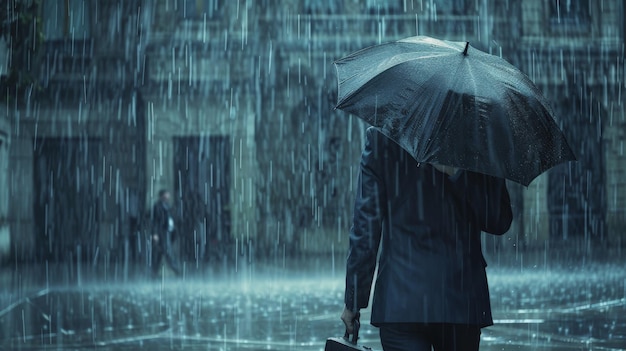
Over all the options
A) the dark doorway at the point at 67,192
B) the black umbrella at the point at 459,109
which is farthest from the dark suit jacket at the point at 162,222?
the black umbrella at the point at 459,109

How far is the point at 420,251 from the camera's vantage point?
364 centimetres

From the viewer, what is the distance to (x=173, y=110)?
2502 cm

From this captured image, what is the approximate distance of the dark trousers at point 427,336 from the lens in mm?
3621

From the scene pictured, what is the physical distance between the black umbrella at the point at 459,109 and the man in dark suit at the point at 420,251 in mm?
98

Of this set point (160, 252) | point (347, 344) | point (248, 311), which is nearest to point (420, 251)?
point (347, 344)

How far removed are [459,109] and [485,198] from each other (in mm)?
340

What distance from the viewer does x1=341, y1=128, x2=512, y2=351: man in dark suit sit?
11.9 feet

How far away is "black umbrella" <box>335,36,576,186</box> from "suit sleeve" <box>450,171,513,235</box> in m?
0.08

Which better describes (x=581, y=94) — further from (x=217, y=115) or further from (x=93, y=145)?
(x=93, y=145)

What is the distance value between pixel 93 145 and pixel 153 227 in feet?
21.0

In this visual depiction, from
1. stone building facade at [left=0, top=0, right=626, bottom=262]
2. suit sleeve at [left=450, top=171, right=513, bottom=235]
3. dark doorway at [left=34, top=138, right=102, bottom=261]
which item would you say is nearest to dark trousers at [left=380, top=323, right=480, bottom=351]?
suit sleeve at [left=450, top=171, right=513, bottom=235]

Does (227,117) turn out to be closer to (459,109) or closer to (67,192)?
(67,192)

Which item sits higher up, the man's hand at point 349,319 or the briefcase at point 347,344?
the man's hand at point 349,319

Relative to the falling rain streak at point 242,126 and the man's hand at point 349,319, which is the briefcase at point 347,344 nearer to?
the man's hand at point 349,319
